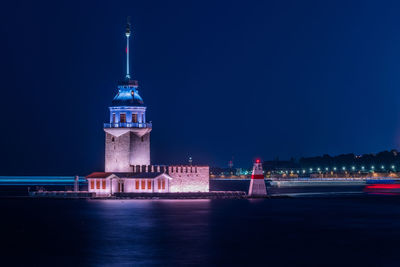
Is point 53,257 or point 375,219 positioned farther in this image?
point 375,219

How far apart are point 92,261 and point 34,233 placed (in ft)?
39.9

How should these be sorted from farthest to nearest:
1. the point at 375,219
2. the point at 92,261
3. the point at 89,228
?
the point at 375,219 → the point at 89,228 → the point at 92,261

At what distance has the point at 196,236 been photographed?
3844cm

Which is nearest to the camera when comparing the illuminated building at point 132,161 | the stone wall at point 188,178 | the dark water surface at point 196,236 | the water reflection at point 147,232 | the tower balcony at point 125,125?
the dark water surface at point 196,236

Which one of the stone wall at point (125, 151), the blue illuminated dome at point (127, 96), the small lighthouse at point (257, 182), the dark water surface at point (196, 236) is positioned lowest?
the dark water surface at point (196, 236)

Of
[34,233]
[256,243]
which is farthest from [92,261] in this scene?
[34,233]

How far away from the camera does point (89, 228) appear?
42719 mm

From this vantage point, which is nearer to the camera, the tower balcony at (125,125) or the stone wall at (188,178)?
the tower balcony at (125,125)

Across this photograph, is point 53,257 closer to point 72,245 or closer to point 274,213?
point 72,245

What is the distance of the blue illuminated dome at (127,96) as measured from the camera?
67.1 m

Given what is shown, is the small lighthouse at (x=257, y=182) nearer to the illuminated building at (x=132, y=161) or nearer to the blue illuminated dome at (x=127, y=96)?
the illuminated building at (x=132, y=161)

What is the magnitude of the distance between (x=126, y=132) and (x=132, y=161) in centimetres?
266

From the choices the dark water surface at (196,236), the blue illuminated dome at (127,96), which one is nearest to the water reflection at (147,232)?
the dark water surface at (196,236)

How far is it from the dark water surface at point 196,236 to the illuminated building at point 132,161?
18.3ft
